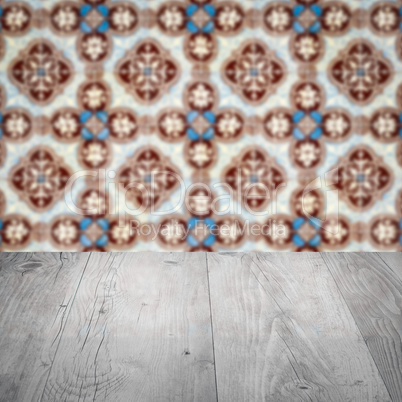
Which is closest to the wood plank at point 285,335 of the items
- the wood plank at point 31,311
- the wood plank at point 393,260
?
the wood plank at point 393,260

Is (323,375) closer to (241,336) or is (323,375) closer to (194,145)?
(241,336)

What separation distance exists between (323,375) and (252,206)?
37.6 inches

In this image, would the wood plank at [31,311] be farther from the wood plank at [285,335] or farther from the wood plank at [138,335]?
the wood plank at [285,335]

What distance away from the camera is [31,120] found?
1.79m

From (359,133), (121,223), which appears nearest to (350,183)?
(359,133)

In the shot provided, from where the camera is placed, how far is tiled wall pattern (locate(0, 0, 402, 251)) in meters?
1.75

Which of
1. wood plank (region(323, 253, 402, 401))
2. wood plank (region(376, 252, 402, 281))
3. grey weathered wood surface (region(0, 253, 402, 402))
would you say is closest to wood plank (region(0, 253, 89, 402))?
grey weathered wood surface (region(0, 253, 402, 402))

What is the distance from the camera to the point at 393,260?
55.7 inches

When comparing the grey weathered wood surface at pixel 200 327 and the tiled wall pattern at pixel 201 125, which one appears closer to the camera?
the grey weathered wood surface at pixel 200 327

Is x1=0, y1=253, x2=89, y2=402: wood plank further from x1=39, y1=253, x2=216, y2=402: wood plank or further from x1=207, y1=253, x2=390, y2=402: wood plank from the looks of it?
x1=207, y1=253, x2=390, y2=402: wood plank

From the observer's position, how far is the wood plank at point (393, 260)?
1357mm

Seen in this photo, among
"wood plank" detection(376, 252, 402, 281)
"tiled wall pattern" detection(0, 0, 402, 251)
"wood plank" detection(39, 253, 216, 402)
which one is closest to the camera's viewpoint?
"wood plank" detection(39, 253, 216, 402)

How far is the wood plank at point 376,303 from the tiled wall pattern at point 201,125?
429 millimetres

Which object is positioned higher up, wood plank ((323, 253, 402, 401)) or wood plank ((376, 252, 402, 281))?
wood plank ((323, 253, 402, 401))
